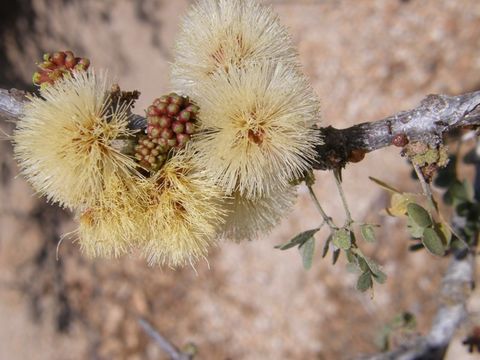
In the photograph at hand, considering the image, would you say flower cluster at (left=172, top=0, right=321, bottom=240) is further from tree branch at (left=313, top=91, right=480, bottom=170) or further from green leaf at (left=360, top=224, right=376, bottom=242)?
green leaf at (left=360, top=224, right=376, bottom=242)

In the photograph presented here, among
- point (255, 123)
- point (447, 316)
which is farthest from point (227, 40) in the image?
point (447, 316)

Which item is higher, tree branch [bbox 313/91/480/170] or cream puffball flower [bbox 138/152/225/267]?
tree branch [bbox 313/91/480/170]

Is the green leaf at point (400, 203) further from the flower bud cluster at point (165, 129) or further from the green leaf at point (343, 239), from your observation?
the flower bud cluster at point (165, 129)

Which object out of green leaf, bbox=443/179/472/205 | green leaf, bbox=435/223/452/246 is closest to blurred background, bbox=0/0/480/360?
green leaf, bbox=443/179/472/205

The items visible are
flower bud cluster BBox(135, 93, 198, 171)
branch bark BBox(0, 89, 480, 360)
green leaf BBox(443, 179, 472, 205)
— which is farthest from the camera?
green leaf BBox(443, 179, 472, 205)

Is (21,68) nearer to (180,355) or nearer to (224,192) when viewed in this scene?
(180,355)

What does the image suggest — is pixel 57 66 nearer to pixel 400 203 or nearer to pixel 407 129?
pixel 407 129
